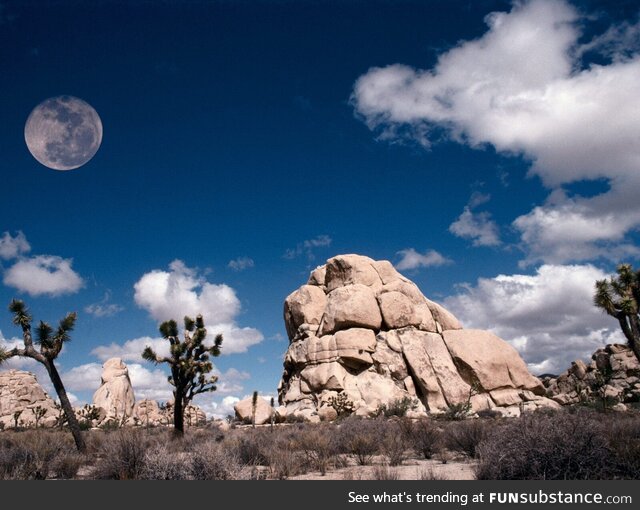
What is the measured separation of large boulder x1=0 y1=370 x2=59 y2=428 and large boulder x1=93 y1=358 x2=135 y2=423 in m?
5.16

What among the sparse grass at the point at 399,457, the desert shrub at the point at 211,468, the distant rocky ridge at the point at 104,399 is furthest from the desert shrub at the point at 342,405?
the desert shrub at the point at 211,468

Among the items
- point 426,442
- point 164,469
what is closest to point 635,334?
point 426,442

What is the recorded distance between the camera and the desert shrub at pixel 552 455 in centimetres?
696

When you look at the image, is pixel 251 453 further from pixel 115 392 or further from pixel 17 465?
pixel 115 392

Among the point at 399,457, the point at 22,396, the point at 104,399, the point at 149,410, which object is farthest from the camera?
the point at 149,410

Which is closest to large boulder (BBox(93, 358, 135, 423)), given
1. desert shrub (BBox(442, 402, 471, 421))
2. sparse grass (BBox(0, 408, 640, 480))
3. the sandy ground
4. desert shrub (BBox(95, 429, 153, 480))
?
desert shrub (BBox(442, 402, 471, 421))

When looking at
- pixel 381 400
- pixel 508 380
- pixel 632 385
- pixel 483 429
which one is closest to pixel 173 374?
pixel 483 429

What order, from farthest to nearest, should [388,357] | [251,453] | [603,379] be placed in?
[388,357] < [603,379] < [251,453]

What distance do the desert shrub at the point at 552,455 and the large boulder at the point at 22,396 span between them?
175ft

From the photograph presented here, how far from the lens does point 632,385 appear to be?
45.3m

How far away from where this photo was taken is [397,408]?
33781 millimetres

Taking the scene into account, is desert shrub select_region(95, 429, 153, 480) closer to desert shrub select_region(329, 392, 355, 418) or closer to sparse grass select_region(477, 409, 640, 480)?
sparse grass select_region(477, 409, 640, 480)

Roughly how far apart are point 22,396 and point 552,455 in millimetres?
61510

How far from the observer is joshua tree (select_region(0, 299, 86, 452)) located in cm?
1591
